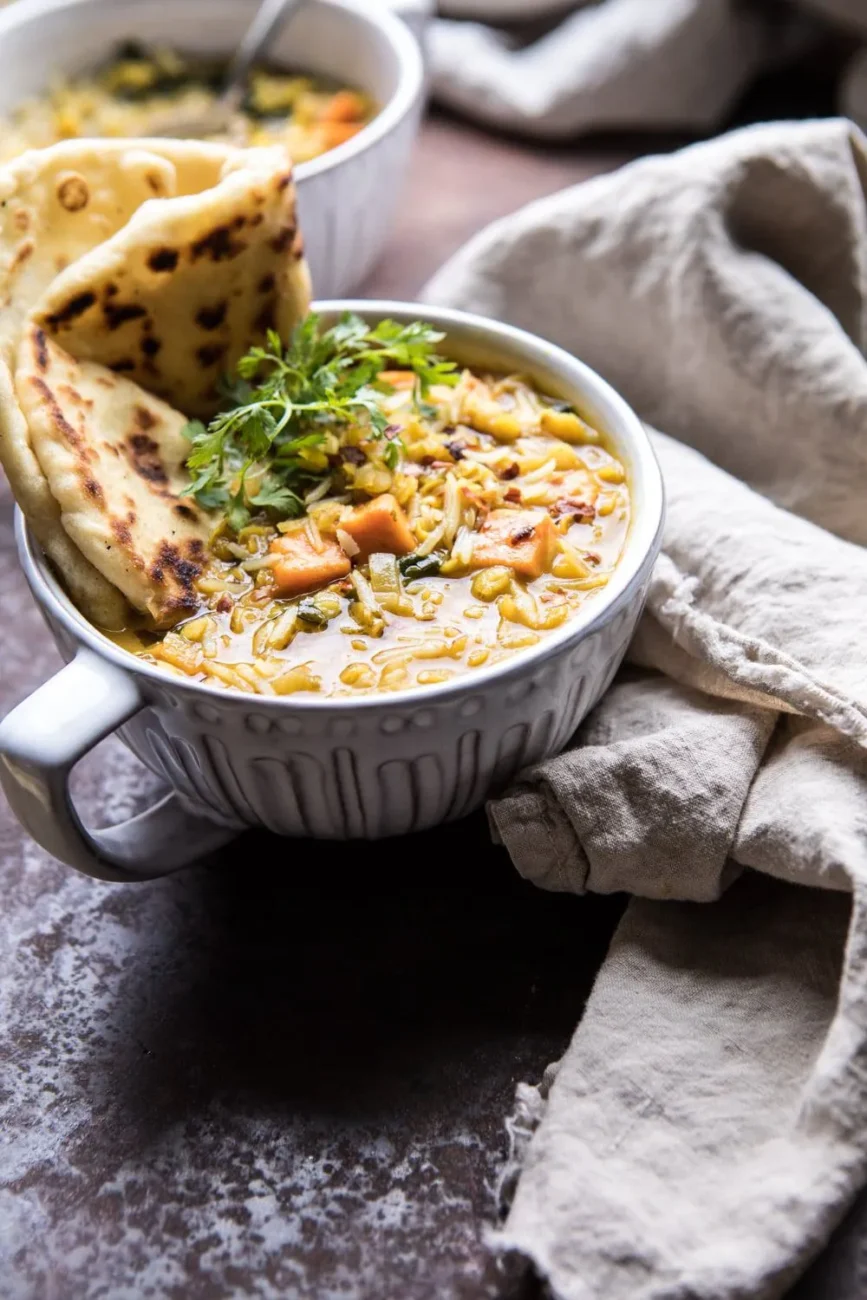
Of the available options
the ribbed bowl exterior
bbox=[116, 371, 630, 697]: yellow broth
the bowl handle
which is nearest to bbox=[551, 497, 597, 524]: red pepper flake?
bbox=[116, 371, 630, 697]: yellow broth

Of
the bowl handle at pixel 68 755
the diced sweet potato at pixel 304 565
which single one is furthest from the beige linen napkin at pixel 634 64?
the bowl handle at pixel 68 755

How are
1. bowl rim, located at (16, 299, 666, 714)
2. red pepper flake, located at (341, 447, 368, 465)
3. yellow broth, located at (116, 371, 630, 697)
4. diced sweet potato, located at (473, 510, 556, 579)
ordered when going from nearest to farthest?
bowl rim, located at (16, 299, 666, 714) < yellow broth, located at (116, 371, 630, 697) < diced sweet potato, located at (473, 510, 556, 579) < red pepper flake, located at (341, 447, 368, 465)

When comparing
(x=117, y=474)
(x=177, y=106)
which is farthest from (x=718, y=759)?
(x=177, y=106)

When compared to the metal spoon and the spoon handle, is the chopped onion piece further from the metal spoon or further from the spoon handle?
the spoon handle

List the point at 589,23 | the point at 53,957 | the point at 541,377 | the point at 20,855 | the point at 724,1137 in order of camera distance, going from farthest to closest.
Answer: the point at 589,23 → the point at 541,377 → the point at 20,855 → the point at 53,957 → the point at 724,1137

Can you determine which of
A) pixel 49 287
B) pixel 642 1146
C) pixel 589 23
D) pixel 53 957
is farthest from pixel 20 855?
pixel 589 23

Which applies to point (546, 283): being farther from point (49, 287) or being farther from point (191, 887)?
point (191, 887)

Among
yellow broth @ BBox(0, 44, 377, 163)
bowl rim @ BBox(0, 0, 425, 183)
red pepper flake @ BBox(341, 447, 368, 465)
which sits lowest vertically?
yellow broth @ BBox(0, 44, 377, 163)
